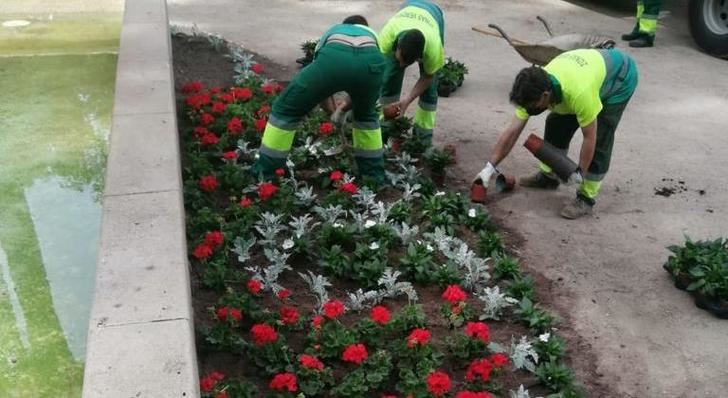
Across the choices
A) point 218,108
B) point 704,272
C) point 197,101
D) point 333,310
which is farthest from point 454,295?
point 197,101

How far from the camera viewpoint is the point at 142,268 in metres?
3.41

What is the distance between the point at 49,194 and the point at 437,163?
257 cm

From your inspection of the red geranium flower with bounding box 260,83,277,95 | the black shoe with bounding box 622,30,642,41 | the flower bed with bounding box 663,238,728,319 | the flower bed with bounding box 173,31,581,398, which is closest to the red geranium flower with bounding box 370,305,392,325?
the flower bed with bounding box 173,31,581,398

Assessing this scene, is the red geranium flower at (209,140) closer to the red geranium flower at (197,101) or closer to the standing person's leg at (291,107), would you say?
the standing person's leg at (291,107)

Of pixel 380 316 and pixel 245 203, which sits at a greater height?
pixel 380 316

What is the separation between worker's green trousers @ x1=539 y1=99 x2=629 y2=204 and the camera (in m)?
5.20

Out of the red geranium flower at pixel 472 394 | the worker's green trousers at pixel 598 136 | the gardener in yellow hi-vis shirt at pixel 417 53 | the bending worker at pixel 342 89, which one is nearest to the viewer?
the red geranium flower at pixel 472 394

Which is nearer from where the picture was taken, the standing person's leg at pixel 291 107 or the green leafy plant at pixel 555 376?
the green leafy plant at pixel 555 376

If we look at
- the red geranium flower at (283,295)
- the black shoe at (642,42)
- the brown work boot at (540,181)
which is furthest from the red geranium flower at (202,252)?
the black shoe at (642,42)

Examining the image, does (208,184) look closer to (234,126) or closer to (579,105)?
(234,126)

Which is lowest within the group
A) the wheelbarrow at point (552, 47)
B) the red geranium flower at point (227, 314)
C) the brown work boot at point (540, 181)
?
the brown work boot at point (540, 181)

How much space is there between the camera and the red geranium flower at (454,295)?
161 inches

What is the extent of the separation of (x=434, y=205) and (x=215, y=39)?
4.07 metres

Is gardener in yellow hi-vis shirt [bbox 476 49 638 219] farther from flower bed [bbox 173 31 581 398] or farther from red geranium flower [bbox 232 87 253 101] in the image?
red geranium flower [bbox 232 87 253 101]
